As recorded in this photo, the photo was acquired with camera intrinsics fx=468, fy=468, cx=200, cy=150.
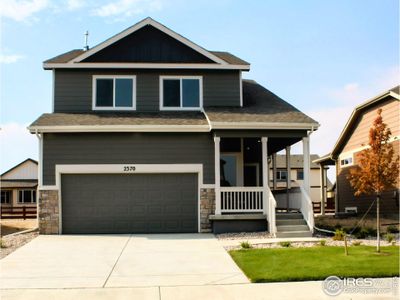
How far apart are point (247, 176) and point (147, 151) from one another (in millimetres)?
5664

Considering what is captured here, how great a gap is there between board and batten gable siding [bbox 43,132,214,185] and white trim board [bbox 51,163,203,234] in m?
0.13

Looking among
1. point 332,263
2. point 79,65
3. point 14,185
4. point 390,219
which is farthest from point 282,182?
point 332,263

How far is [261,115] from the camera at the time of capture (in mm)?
16453

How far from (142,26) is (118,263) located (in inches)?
424

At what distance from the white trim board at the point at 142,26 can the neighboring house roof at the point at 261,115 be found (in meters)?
2.04

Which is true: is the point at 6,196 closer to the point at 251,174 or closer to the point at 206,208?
the point at 251,174

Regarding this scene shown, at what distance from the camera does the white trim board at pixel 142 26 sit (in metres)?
17.8

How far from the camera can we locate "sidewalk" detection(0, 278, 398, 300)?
7.52 meters

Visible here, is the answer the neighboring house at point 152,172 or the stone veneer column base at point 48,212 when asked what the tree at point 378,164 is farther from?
the stone veneer column base at point 48,212

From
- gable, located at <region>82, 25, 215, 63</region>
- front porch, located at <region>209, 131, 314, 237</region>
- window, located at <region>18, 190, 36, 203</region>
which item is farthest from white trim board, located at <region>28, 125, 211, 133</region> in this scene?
window, located at <region>18, 190, 36, 203</region>

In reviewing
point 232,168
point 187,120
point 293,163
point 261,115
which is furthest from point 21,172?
point 261,115

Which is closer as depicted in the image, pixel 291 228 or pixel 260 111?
pixel 291 228

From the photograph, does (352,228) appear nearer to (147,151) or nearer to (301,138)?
(301,138)

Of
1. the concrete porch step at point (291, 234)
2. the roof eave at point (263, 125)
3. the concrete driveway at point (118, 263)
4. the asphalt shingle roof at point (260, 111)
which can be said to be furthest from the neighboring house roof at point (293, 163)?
the concrete driveway at point (118, 263)
